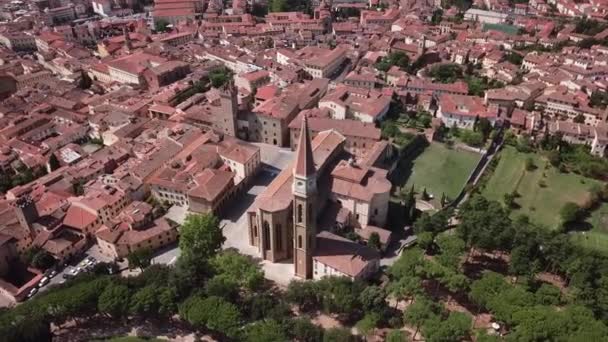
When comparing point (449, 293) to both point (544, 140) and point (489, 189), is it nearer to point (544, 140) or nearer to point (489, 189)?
point (489, 189)

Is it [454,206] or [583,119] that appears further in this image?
[583,119]

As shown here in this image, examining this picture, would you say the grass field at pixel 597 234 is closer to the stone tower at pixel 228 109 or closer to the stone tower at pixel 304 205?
the stone tower at pixel 304 205

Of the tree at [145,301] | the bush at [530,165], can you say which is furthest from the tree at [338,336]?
the bush at [530,165]

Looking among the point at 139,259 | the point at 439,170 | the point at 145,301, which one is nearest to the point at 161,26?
the point at 439,170

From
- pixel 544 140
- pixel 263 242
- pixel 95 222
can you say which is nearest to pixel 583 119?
pixel 544 140

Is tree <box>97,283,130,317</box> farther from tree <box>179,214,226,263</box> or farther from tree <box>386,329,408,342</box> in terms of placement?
tree <box>386,329,408,342</box>
